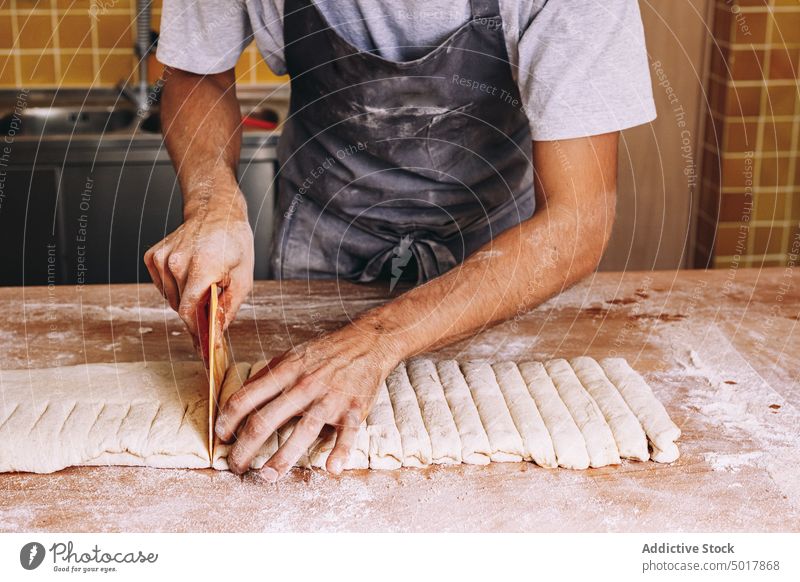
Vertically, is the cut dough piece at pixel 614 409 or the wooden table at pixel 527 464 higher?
the cut dough piece at pixel 614 409

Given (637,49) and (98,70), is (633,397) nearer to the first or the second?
(637,49)

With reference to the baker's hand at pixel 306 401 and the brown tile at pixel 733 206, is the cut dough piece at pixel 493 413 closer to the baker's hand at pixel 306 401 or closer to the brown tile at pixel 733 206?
the baker's hand at pixel 306 401

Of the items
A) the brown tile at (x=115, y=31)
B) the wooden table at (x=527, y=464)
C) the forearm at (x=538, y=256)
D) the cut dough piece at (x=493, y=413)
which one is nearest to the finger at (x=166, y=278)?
the wooden table at (x=527, y=464)

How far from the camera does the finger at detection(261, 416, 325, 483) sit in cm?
93

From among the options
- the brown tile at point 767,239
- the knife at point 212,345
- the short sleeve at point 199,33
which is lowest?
the brown tile at point 767,239

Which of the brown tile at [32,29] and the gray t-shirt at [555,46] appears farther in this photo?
the brown tile at [32,29]

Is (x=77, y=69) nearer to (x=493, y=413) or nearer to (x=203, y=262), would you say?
(x=203, y=262)

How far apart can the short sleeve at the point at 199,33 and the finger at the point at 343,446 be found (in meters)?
0.70

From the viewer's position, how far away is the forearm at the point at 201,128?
1288 millimetres

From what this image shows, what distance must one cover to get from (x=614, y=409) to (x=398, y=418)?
252 millimetres

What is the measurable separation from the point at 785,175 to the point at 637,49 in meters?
1.51

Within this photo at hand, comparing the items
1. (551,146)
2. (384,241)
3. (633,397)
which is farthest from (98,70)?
(633,397)

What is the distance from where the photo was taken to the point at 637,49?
117 centimetres

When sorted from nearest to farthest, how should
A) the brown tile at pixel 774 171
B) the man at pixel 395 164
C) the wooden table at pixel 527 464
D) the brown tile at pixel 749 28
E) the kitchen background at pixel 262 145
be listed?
the wooden table at pixel 527 464
the man at pixel 395 164
the kitchen background at pixel 262 145
the brown tile at pixel 749 28
the brown tile at pixel 774 171
